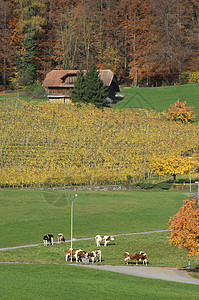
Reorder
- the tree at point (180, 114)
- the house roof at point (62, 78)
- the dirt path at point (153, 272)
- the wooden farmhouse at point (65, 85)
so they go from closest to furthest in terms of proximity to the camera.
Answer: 1. the dirt path at point (153, 272)
2. the tree at point (180, 114)
3. the wooden farmhouse at point (65, 85)
4. the house roof at point (62, 78)

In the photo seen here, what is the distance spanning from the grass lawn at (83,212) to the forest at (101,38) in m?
68.8

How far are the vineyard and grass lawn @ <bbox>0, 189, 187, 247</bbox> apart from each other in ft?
25.8

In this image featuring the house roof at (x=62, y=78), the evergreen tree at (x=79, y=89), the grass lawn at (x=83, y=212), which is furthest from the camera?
the house roof at (x=62, y=78)

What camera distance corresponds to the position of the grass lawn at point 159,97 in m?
114

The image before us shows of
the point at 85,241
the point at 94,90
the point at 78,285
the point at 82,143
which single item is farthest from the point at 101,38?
the point at 78,285

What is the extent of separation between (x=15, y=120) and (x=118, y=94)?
34.8 m

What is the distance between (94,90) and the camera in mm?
111250

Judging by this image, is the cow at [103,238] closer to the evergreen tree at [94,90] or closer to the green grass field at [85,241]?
the green grass field at [85,241]

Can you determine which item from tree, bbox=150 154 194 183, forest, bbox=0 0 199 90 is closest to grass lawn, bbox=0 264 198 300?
tree, bbox=150 154 194 183

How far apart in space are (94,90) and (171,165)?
3436 centimetres

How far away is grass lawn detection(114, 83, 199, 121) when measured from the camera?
375ft

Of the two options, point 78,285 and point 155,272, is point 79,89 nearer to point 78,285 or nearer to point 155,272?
point 155,272

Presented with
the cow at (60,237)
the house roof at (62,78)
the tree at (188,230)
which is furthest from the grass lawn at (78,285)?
the house roof at (62,78)

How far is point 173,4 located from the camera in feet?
462
